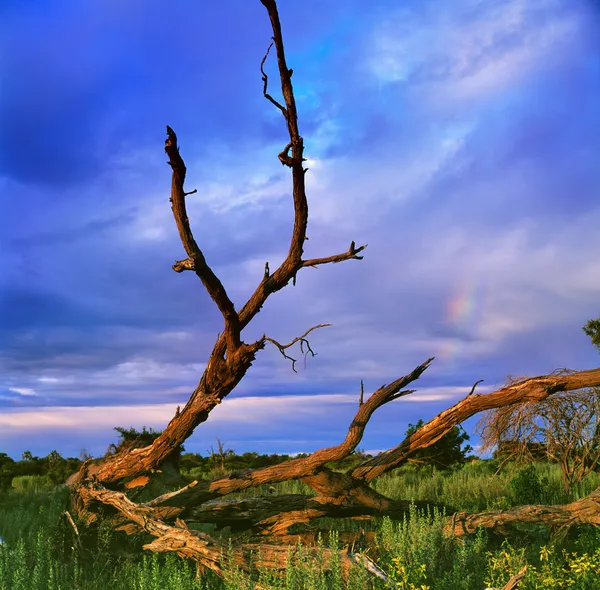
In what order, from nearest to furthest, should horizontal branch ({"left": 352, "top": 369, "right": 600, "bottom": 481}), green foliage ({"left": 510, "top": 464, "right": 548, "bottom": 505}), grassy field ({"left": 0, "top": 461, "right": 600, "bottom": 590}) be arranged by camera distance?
1. grassy field ({"left": 0, "top": 461, "right": 600, "bottom": 590})
2. horizontal branch ({"left": 352, "top": 369, "right": 600, "bottom": 481})
3. green foliage ({"left": 510, "top": 464, "right": 548, "bottom": 505})

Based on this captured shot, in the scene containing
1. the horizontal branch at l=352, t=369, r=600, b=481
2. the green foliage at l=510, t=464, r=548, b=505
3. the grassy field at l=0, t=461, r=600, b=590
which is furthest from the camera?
the green foliage at l=510, t=464, r=548, b=505

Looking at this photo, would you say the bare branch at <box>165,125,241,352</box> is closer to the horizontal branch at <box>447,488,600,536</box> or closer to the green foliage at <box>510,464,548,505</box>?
the horizontal branch at <box>447,488,600,536</box>

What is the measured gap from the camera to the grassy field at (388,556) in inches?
259

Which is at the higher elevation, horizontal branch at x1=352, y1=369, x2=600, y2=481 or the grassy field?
horizontal branch at x1=352, y1=369, x2=600, y2=481

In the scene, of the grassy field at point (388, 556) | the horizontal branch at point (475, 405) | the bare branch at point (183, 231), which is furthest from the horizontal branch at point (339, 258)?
the grassy field at point (388, 556)

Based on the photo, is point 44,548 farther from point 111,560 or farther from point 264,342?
point 264,342

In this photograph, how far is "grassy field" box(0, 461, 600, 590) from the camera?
6.57 meters

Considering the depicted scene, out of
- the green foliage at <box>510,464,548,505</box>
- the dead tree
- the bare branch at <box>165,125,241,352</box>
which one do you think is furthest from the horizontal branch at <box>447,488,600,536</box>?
the bare branch at <box>165,125,241,352</box>

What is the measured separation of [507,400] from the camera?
994 centimetres

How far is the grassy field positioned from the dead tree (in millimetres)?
498

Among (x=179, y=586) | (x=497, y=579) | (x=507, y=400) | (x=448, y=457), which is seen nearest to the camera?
(x=179, y=586)

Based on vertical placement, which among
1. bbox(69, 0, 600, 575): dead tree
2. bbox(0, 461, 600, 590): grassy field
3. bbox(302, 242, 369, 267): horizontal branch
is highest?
bbox(302, 242, 369, 267): horizontal branch

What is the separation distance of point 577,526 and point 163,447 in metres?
7.20

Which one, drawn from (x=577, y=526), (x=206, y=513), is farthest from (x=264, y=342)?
(x=577, y=526)
